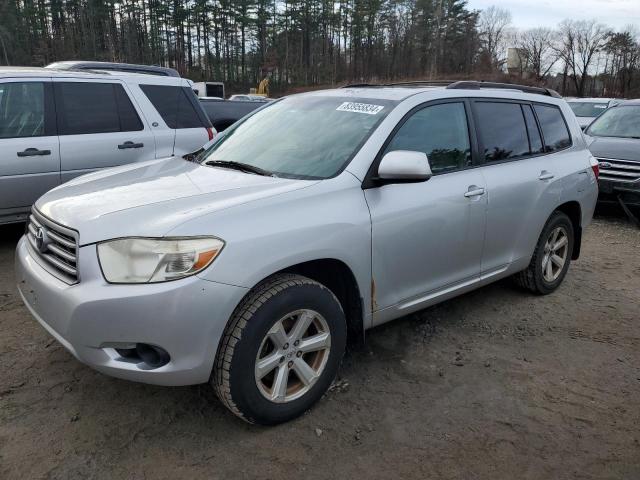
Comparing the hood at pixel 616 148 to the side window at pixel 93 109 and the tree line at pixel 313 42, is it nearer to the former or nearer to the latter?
the side window at pixel 93 109

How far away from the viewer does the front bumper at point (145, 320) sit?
2.26 metres

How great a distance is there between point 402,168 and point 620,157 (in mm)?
6261

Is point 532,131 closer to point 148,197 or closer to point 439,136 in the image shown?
point 439,136

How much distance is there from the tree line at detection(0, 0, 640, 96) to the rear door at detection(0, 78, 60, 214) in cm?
5504

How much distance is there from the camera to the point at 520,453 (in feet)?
8.61

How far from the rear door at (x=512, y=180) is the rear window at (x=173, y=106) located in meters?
3.61

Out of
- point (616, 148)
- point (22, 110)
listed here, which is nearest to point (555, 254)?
point (616, 148)

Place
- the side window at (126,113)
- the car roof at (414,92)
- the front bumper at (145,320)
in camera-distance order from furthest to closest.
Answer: the side window at (126,113) < the car roof at (414,92) < the front bumper at (145,320)

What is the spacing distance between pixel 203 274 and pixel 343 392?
1253mm

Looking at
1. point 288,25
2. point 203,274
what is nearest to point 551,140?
point 203,274

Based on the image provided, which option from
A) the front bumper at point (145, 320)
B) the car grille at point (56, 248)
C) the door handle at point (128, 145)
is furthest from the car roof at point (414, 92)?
Answer: the door handle at point (128, 145)

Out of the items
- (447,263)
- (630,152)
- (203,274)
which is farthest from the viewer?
(630,152)

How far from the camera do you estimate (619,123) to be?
28.5ft

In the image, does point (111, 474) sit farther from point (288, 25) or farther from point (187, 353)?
point (288, 25)
